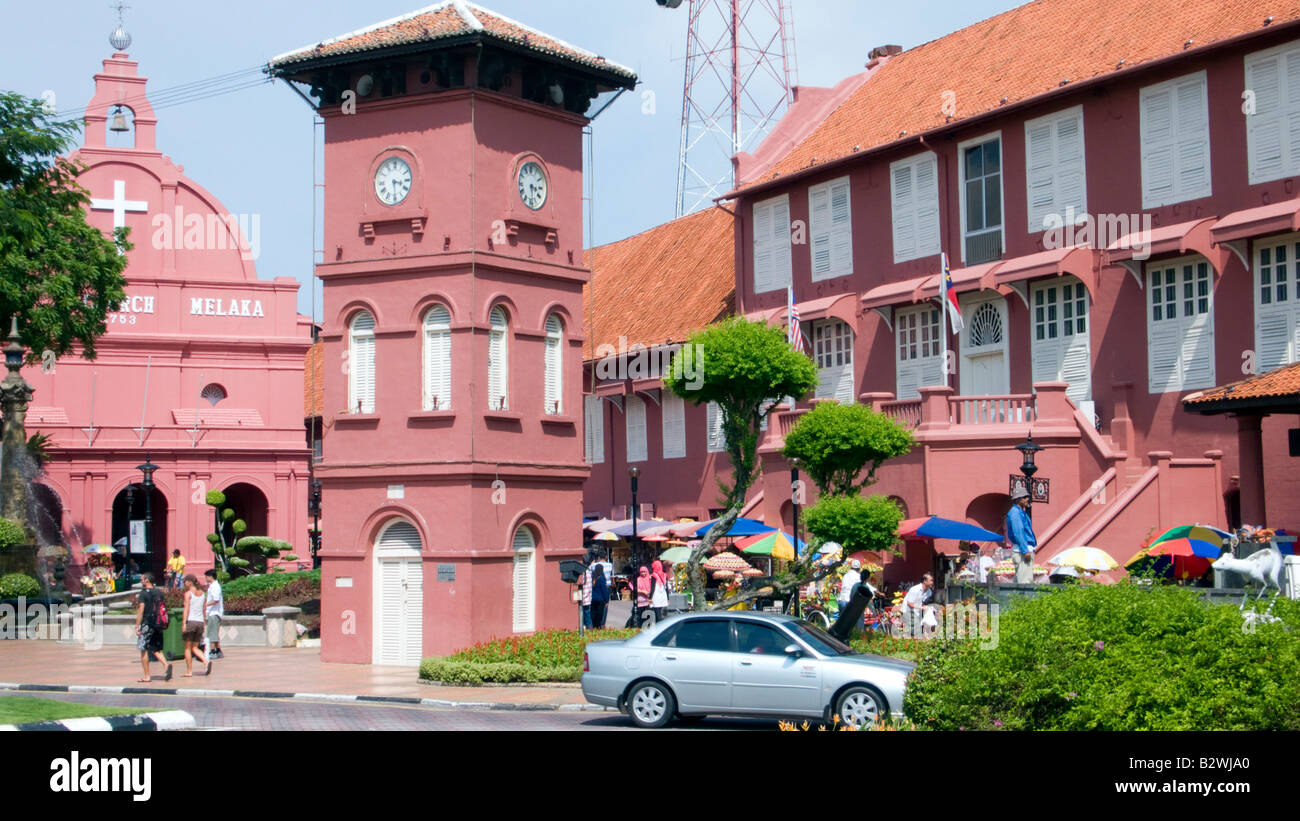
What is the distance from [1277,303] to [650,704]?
16660 mm

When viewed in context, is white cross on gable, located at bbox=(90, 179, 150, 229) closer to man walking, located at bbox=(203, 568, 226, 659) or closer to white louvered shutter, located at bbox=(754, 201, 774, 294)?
white louvered shutter, located at bbox=(754, 201, 774, 294)

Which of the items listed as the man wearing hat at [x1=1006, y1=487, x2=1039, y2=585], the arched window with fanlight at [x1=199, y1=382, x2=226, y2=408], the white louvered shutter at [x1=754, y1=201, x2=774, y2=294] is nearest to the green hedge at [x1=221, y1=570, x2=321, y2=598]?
the white louvered shutter at [x1=754, y1=201, x2=774, y2=294]

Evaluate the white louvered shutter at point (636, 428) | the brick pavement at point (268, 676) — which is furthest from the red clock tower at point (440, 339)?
the white louvered shutter at point (636, 428)


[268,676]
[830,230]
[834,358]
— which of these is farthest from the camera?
[834,358]

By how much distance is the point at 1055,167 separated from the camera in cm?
3212

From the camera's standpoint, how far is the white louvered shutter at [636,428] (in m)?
47.8

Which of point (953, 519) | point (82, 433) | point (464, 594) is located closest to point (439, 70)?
point (464, 594)

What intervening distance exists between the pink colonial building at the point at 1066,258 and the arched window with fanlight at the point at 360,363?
1180 cm

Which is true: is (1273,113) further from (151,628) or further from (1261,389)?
(151,628)

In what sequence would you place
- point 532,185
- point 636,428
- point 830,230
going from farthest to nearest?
1. point 636,428
2. point 830,230
3. point 532,185

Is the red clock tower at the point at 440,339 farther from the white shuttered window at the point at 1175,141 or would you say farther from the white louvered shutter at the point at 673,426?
the white louvered shutter at the point at 673,426

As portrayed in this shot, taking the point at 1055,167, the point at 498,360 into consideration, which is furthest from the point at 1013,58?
the point at 498,360

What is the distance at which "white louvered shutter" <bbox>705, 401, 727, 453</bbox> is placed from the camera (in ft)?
141
